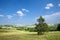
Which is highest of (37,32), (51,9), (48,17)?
(51,9)

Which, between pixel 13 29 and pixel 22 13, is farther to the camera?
pixel 13 29

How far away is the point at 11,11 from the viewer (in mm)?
13086

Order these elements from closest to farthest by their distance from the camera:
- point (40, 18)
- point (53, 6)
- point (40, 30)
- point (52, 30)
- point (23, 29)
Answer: point (53, 6) < point (40, 18) < point (40, 30) < point (52, 30) < point (23, 29)

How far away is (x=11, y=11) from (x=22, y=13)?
47.0 inches

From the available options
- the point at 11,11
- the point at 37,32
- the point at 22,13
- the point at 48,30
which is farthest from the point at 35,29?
the point at 11,11

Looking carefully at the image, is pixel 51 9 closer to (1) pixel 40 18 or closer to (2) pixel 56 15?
(2) pixel 56 15

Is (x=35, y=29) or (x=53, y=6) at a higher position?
(x=53, y=6)

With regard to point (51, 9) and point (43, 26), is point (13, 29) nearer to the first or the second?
point (43, 26)

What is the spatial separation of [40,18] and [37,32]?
6.84 ft

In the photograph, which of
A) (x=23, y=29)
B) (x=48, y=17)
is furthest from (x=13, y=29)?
(x=48, y=17)

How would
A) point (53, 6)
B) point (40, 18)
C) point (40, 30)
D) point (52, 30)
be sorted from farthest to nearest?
point (52, 30) → point (40, 30) → point (40, 18) → point (53, 6)

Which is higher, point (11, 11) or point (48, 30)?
point (11, 11)

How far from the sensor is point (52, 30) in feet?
52.5

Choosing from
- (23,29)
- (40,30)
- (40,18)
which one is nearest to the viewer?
(40,18)
